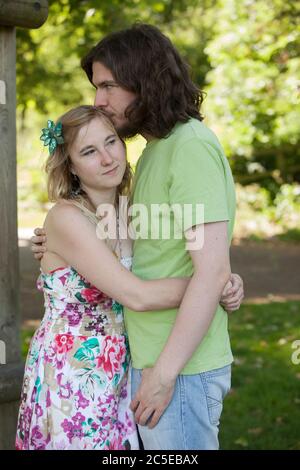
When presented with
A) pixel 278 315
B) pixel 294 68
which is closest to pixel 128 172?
pixel 278 315

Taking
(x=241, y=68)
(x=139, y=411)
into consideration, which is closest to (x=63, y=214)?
(x=139, y=411)

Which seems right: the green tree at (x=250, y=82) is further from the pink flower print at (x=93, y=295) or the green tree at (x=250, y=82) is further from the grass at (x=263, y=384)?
the pink flower print at (x=93, y=295)

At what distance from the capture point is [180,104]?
2.22m

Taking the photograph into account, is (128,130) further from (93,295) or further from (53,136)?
(93,295)

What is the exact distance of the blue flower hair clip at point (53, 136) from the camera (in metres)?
2.35

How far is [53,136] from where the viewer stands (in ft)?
7.74

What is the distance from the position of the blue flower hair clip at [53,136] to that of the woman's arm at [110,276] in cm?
27

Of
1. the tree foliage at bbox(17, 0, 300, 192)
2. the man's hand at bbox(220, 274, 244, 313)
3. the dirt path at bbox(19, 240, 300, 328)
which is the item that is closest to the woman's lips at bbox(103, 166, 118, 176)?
the man's hand at bbox(220, 274, 244, 313)

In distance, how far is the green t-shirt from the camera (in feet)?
6.75

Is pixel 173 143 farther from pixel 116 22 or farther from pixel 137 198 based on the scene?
pixel 116 22

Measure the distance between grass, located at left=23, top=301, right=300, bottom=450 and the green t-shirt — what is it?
6.68 feet

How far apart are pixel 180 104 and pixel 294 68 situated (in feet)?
23.5

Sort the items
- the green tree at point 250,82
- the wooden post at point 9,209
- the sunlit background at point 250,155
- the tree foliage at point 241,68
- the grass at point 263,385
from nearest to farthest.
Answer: the wooden post at point 9,209, the grass at point 263,385, the sunlit background at point 250,155, the tree foliage at point 241,68, the green tree at point 250,82

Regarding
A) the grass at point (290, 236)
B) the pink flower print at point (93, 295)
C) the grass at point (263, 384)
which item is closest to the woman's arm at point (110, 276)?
the pink flower print at point (93, 295)
